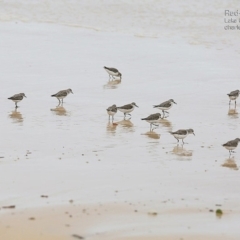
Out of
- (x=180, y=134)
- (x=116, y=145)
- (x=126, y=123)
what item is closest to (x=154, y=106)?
(x=126, y=123)

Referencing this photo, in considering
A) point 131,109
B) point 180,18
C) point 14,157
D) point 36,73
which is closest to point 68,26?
point 180,18

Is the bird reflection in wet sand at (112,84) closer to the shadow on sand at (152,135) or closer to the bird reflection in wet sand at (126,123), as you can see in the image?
the bird reflection in wet sand at (126,123)

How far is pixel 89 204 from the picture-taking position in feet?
30.2

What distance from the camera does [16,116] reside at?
15234mm

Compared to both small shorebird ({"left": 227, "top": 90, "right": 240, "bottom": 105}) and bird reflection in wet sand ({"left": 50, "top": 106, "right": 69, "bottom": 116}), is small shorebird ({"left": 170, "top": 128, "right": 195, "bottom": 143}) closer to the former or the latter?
bird reflection in wet sand ({"left": 50, "top": 106, "right": 69, "bottom": 116})

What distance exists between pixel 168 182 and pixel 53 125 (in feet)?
15.0

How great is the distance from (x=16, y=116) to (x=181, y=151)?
4.29 m

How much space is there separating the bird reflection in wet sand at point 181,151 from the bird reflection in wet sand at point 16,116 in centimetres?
366

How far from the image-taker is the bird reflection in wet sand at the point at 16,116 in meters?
14.8

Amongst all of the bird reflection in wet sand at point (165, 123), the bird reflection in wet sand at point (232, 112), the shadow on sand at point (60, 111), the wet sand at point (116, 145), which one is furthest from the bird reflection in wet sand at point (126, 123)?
the bird reflection in wet sand at point (232, 112)

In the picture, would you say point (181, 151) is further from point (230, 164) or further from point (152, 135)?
point (152, 135)

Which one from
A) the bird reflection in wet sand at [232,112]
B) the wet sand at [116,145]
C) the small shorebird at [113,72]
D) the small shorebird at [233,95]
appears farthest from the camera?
the small shorebird at [113,72]

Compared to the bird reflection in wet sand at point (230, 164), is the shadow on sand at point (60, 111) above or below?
above

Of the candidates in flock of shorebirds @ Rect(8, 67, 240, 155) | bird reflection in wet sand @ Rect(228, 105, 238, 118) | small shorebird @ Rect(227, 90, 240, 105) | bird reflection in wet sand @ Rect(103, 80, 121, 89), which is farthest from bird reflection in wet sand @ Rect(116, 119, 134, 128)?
bird reflection in wet sand @ Rect(103, 80, 121, 89)
